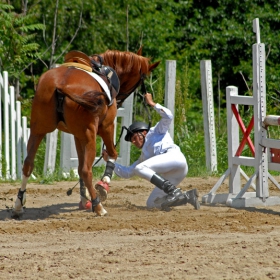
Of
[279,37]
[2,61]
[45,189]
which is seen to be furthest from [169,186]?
[279,37]

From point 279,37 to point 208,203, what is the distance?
10.3 m

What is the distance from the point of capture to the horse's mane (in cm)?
871

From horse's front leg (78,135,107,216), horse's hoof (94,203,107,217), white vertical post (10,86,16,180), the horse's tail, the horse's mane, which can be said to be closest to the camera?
the horse's tail

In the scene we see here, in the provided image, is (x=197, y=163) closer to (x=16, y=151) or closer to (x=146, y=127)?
(x=16, y=151)

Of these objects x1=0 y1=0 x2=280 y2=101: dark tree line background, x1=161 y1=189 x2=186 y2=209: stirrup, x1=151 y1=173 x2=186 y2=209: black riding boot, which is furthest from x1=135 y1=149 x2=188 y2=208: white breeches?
x1=0 y1=0 x2=280 y2=101: dark tree line background

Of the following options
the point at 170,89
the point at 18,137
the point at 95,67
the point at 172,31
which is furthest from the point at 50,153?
the point at 172,31

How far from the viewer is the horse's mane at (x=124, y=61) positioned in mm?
8711

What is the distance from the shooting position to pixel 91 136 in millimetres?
7547

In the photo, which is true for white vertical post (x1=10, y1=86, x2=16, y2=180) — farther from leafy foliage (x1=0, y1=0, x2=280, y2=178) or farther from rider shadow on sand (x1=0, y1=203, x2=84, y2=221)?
leafy foliage (x1=0, y1=0, x2=280, y2=178)

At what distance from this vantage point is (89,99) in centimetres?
734

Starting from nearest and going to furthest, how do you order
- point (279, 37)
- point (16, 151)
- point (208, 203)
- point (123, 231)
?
point (123, 231) → point (208, 203) → point (16, 151) → point (279, 37)

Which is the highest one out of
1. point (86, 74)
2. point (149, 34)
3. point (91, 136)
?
point (149, 34)

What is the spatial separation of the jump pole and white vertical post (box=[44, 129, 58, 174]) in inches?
126

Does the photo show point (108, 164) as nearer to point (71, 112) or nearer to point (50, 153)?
point (71, 112)
